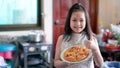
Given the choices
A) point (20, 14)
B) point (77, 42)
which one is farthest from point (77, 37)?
point (20, 14)

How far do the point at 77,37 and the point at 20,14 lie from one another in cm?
224

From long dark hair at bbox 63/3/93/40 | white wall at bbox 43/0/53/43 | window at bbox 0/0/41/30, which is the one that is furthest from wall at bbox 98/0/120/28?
long dark hair at bbox 63/3/93/40

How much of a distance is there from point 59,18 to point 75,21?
242 cm

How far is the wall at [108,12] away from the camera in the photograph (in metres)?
3.79

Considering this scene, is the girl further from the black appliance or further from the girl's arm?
the black appliance

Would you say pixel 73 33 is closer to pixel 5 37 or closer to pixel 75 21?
pixel 75 21

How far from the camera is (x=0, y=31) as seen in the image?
3.25 metres

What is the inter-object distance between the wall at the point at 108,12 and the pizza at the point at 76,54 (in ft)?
8.86

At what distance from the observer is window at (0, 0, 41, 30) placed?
3.32 metres

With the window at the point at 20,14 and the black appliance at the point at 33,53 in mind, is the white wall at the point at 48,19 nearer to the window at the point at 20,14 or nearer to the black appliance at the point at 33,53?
the window at the point at 20,14

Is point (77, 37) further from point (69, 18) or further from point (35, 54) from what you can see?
point (35, 54)

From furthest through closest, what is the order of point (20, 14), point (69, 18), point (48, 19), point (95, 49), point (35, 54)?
point (48, 19), point (20, 14), point (35, 54), point (69, 18), point (95, 49)

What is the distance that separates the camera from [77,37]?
1.33 meters

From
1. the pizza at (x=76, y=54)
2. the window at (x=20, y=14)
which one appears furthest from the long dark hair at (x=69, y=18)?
the window at (x=20, y=14)
